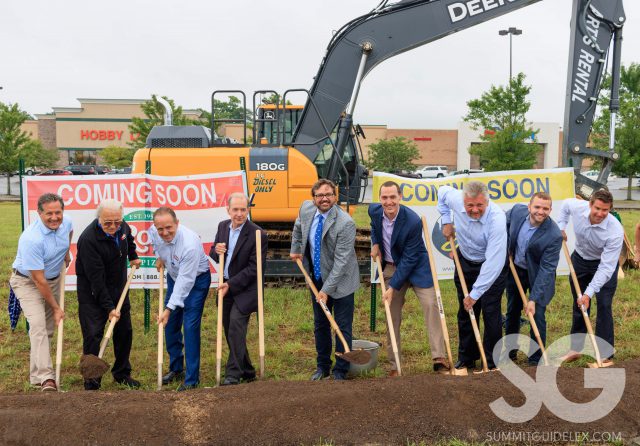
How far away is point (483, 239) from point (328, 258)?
1538 millimetres

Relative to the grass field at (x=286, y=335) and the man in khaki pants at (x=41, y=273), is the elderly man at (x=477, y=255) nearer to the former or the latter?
the grass field at (x=286, y=335)

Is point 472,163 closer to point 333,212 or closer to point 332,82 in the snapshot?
point 332,82

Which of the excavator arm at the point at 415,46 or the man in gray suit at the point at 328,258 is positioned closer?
the man in gray suit at the point at 328,258

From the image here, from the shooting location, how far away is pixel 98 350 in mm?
5559

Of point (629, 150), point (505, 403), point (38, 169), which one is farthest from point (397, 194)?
point (38, 169)

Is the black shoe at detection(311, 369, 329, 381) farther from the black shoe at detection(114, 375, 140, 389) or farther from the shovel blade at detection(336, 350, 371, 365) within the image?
the black shoe at detection(114, 375, 140, 389)

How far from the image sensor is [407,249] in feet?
18.7

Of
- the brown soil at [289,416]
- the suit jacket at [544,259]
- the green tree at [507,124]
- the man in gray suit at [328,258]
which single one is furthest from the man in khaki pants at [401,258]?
the green tree at [507,124]

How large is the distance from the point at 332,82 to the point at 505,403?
6.50m

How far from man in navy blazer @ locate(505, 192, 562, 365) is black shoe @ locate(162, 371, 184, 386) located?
346cm

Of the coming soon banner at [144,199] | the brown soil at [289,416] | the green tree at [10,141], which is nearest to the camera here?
the brown soil at [289,416]

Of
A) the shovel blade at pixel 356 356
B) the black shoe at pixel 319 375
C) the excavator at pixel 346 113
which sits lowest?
the black shoe at pixel 319 375

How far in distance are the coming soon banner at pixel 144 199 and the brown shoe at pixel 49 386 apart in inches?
76.6

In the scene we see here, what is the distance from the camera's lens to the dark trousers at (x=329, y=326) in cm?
573
